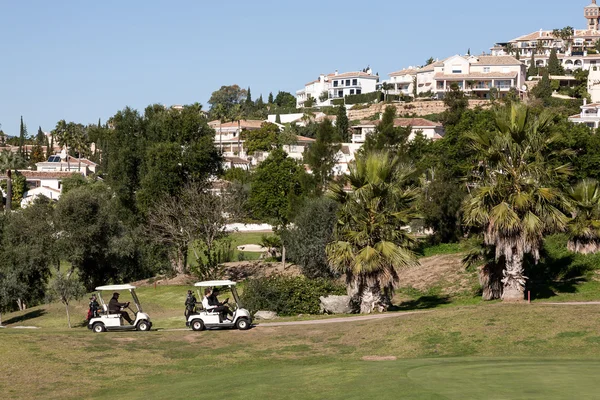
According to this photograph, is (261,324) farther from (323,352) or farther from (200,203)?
(200,203)

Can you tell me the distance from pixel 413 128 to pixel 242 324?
102 m

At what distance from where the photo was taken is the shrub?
136 feet

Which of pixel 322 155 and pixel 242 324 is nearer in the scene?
pixel 242 324

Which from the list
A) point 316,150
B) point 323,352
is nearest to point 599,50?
point 316,150

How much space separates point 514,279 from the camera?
120 ft

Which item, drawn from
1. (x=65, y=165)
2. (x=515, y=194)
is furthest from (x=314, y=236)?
(x=65, y=165)

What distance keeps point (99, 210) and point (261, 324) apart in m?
27.0

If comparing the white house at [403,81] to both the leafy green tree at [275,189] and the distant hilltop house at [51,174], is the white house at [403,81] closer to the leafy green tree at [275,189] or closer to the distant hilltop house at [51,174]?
the distant hilltop house at [51,174]

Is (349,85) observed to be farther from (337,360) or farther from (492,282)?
(337,360)

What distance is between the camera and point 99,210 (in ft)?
193

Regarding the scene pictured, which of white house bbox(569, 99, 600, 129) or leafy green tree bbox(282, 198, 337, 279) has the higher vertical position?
white house bbox(569, 99, 600, 129)

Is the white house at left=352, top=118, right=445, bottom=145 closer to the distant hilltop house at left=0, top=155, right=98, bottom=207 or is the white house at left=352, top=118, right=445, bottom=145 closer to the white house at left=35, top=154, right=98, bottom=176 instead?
the distant hilltop house at left=0, top=155, right=98, bottom=207

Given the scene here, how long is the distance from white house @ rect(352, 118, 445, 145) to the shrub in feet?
283

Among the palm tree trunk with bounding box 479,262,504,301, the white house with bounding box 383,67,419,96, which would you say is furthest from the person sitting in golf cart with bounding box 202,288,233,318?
the white house with bounding box 383,67,419,96
